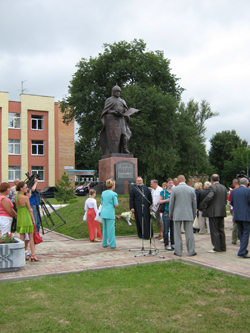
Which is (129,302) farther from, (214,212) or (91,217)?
(91,217)

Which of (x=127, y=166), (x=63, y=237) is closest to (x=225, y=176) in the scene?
(x=127, y=166)

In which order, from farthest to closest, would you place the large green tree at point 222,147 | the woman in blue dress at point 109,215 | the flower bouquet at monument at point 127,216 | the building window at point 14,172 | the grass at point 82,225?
1. the large green tree at point 222,147
2. the building window at point 14,172
3. the flower bouquet at monument at point 127,216
4. the grass at point 82,225
5. the woman in blue dress at point 109,215

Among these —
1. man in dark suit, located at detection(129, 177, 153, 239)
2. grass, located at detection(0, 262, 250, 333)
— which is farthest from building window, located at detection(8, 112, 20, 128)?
grass, located at detection(0, 262, 250, 333)

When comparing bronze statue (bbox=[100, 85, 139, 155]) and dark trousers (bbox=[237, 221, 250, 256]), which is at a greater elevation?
bronze statue (bbox=[100, 85, 139, 155])

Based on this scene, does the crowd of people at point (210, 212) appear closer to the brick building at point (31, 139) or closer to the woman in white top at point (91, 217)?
the woman in white top at point (91, 217)

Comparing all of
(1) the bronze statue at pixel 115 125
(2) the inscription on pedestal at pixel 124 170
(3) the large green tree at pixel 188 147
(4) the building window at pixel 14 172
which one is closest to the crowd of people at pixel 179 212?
(2) the inscription on pedestal at pixel 124 170

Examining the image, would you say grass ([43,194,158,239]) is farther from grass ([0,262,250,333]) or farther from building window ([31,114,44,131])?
building window ([31,114,44,131])

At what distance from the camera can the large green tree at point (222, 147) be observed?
61.2 meters

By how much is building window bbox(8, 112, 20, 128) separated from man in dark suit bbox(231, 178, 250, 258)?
3802cm

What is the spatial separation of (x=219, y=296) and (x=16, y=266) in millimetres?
3691

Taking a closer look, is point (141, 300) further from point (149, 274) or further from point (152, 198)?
point (152, 198)

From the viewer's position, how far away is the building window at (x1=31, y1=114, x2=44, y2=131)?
142ft

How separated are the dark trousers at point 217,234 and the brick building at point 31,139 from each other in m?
35.9

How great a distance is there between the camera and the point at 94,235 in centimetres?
1057
